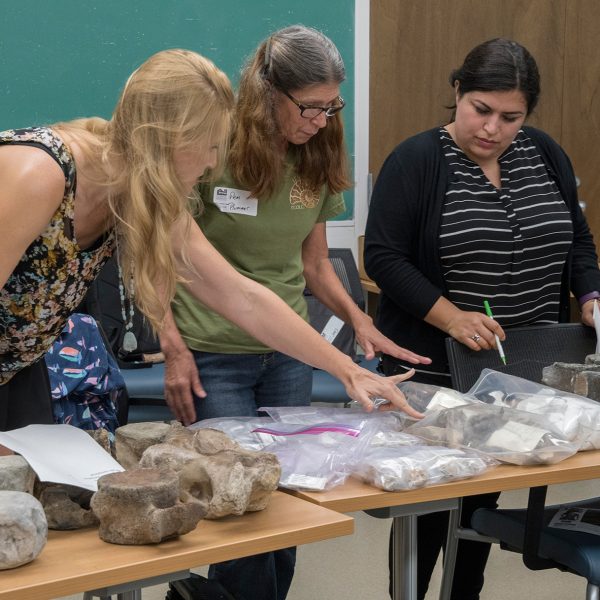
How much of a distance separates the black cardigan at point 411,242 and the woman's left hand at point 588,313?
0.12 metres

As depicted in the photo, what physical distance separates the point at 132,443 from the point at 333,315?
101 inches

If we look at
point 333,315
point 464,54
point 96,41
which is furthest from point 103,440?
point 464,54

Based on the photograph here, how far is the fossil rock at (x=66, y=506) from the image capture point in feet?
4.37

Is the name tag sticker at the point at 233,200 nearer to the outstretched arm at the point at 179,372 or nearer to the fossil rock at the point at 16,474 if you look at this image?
the outstretched arm at the point at 179,372

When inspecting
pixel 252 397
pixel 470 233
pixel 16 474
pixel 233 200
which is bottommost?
pixel 252 397

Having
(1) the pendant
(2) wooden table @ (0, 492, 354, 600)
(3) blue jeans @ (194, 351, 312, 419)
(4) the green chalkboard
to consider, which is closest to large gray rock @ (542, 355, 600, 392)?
Result: (3) blue jeans @ (194, 351, 312, 419)

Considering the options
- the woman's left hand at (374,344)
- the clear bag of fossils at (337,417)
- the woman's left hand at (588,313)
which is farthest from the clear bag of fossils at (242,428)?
the woman's left hand at (588,313)

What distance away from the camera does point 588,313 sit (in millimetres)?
2316

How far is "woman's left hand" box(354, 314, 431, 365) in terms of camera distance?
2.12 m

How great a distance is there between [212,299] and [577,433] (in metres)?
0.70

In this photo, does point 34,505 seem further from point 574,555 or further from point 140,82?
point 574,555

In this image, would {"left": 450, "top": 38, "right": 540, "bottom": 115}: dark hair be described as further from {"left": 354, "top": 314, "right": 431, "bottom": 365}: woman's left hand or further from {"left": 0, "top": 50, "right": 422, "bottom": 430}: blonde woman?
{"left": 0, "top": 50, "right": 422, "bottom": 430}: blonde woman

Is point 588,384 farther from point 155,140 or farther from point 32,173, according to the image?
point 32,173

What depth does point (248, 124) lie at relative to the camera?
203cm
